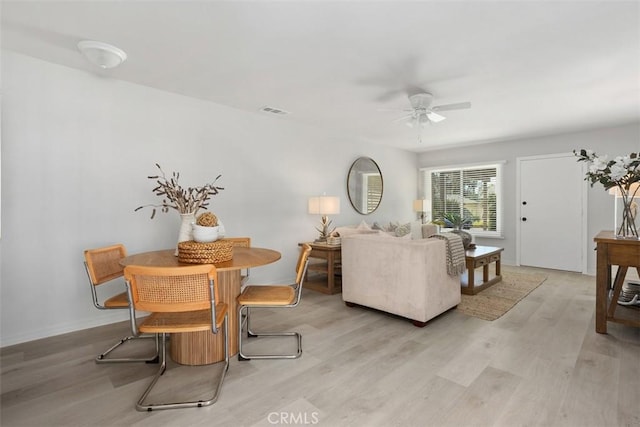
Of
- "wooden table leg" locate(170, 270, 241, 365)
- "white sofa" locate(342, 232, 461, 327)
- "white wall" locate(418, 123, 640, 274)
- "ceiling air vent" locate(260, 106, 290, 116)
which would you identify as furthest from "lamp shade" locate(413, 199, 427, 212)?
"wooden table leg" locate(170, 270, 241, 365)

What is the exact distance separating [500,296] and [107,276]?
4162 mm

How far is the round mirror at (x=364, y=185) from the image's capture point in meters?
5.51

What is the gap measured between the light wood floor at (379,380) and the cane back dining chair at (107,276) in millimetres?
93

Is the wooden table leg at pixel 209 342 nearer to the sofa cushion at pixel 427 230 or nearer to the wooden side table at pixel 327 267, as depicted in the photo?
the wooden side table at pixel 327 267

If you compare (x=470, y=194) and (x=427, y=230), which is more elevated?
(x=470, y=194)

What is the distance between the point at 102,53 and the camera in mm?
2408

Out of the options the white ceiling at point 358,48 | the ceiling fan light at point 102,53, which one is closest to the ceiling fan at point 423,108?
the white ceiling at point 358,48

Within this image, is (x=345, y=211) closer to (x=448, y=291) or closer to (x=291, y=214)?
(x=291, y=214)

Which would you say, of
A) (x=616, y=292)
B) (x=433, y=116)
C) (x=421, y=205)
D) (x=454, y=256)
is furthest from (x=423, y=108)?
(x=421, y=205)

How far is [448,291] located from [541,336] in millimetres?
822

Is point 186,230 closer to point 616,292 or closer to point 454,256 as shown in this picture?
point 454,256

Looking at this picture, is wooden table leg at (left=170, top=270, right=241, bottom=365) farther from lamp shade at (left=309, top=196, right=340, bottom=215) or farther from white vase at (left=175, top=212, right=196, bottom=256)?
lamp shade at (left=309, top=196, right=340, bottom=215)

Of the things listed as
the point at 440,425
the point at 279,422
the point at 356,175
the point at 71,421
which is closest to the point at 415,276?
the point at 440,425

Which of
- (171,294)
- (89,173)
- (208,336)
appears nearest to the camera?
(171,294)
